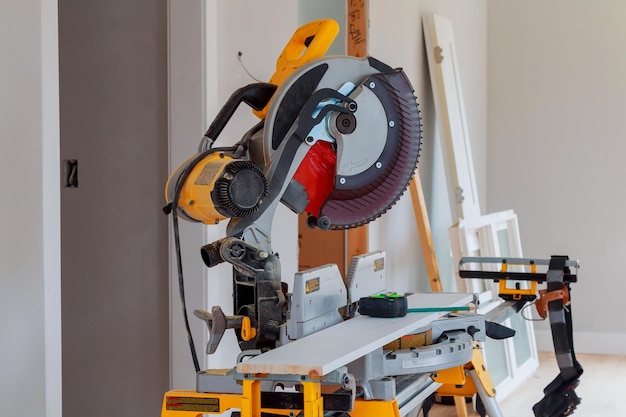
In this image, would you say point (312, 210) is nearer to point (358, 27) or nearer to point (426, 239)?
point (358, 27)

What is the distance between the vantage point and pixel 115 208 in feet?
9.48

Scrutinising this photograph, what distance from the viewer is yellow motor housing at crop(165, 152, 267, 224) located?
4.99 ft

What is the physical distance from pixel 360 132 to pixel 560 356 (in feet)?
4.86

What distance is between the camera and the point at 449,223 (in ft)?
16.6

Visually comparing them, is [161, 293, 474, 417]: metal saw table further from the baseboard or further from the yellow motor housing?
the baseboard

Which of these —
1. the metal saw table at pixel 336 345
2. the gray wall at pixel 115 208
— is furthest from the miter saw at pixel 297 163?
the gray wall at pixel 115 208

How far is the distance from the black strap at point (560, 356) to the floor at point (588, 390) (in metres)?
1.20

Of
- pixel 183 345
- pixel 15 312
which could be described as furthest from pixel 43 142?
pixel 183 345

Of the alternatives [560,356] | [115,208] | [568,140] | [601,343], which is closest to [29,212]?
[115,208]

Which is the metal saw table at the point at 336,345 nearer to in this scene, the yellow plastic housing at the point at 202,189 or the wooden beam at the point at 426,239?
the yellow plastic housing at the point at 202,189

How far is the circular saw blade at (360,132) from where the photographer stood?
1675mm

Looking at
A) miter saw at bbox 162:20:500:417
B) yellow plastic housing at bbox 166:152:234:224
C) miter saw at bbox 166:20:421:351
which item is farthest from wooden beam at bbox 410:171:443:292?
yellow plastic housing at bbox 166:152:234:224

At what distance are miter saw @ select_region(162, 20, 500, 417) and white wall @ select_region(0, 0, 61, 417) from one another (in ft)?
1.73

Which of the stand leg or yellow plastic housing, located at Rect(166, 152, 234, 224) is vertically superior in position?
yellow plastic housing, located at Rect(166, 152, 234, 224)
